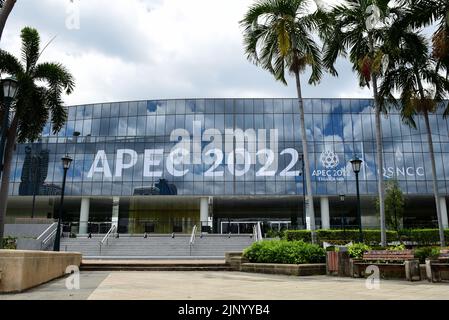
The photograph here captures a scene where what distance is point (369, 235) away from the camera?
35531 millimetres

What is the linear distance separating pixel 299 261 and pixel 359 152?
3273 centimetres

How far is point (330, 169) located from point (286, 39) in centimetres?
2976

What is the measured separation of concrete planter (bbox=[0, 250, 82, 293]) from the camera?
28.6 ft

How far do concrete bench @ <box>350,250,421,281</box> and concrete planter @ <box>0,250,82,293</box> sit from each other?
32.4 ft

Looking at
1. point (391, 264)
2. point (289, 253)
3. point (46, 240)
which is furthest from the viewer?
point (46, 240)

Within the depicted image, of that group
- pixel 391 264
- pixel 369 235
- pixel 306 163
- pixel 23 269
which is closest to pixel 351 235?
pixel 369 235

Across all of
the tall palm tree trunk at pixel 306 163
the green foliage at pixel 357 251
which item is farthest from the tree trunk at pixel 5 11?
the green foliage at pixel 357 251

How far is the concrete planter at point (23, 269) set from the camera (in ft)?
28.6

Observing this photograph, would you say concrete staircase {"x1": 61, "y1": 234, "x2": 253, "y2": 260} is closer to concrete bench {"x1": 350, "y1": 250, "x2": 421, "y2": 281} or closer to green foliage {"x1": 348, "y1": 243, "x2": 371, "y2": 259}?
green foliage {"x1": 348, "y1": 243, "x2": 371, "y2": 259}

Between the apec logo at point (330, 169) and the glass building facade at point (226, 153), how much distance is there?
109 millimetres

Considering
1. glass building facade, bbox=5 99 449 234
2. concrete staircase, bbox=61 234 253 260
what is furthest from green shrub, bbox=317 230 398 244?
glass building facade, bbox=5 99 449 234

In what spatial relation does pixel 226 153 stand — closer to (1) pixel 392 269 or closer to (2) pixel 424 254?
(2) pixel 424 254

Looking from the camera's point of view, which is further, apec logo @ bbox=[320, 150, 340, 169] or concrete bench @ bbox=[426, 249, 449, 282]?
apec logo @ bbox=[320, 150, 340, 169]

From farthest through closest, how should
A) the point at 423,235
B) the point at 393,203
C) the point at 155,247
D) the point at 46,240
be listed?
the point at 393,203 → the point at 423,235 → the point at 155,247 → the point at 46,240
